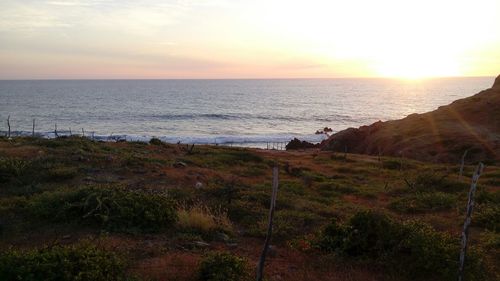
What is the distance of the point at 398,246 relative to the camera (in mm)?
8617

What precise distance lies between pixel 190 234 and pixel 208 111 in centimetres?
8773

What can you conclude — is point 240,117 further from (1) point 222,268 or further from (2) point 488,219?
(1) point 222,268

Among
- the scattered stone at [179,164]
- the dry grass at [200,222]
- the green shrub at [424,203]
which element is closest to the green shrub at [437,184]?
the green shrub at [424,203]

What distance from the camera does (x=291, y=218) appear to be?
11.6 m

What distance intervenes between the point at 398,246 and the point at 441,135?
32.0 metres

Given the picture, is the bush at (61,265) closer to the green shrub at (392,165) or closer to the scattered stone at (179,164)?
the scattered stone at (179,164)

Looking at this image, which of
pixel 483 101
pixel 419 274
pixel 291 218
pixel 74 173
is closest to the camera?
pixel 419 274

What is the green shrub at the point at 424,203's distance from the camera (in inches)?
558

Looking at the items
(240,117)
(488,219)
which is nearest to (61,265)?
(488,219)

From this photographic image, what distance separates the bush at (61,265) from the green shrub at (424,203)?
10188mm

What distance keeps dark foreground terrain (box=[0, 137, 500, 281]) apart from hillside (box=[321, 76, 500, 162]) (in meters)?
19.4

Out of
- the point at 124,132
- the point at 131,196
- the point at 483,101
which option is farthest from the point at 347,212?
the point at 124,132

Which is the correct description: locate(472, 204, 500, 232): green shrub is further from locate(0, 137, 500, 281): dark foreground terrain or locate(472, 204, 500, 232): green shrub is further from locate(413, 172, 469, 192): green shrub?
locate(413, 172, 469, 192): green shrub

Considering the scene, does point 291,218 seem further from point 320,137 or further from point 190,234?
point 320,137
